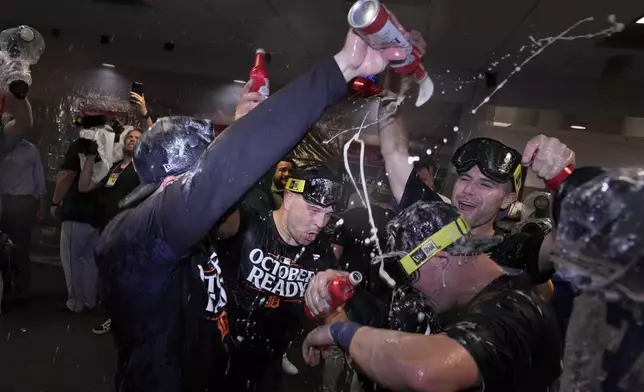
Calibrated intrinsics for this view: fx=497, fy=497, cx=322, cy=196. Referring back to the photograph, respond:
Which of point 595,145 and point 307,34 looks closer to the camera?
point 307,34

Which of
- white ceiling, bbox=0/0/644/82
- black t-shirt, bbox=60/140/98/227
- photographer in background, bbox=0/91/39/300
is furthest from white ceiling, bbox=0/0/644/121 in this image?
photographer in background, bbox=0/91/39/300

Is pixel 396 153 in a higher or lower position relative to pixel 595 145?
higher

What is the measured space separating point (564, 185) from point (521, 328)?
51 cm

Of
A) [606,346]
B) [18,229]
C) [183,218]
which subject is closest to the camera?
[606,346]

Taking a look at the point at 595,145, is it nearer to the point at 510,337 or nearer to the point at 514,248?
the point at 514,248

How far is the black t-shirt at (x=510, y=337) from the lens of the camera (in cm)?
140

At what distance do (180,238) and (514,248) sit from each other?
1765 millimetres

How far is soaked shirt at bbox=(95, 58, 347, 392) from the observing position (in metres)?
1.20

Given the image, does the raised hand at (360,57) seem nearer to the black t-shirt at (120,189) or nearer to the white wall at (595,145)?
the black t-shirt at (120,189)

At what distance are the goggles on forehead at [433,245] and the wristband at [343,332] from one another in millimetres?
338

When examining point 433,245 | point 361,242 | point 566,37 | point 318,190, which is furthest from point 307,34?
point 433,245

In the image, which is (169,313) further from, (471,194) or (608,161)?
(608,161)

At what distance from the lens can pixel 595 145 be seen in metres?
8.08

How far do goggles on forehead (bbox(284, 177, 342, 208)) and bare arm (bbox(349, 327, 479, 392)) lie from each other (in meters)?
1.45
